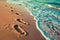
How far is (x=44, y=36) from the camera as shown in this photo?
5.38m

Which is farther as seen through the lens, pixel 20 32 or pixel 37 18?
pixel 37 18

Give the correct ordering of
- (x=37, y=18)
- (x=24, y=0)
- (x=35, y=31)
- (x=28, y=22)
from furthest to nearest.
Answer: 1. (x=24, y=0)
2. (x=37, y=18)
3. (x=28, y=22)
4. (x=35, y=31)

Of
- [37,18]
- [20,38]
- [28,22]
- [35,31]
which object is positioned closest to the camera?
[20,38]

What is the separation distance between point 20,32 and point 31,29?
56cm

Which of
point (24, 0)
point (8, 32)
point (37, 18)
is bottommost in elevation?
point (24, 0)

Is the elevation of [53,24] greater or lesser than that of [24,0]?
greater

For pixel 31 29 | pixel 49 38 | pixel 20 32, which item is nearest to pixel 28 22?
pixel 31 29

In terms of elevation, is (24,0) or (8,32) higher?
(8,32)

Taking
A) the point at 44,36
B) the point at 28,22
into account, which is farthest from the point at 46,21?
the point at 44,36

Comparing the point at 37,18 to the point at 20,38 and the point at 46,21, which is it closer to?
the point at 46,21

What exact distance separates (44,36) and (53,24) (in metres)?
1.35

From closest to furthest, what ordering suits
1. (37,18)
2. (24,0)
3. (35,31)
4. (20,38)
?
(20,38) → (35,31) → (37,18) → (24,0)

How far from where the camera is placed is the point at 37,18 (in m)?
7.09

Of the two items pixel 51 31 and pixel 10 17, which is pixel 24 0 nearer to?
pixel 10 17
